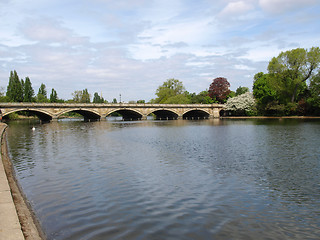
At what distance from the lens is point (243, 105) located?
108250 mm

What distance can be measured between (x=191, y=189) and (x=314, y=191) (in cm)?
540

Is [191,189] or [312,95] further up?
[312,95]

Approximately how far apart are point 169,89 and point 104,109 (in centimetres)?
5135

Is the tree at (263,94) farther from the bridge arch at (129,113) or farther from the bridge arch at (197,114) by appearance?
the bridge arch at (129,113)

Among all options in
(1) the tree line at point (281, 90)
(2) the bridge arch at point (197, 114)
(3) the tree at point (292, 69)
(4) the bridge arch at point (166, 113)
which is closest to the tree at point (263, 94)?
(1) the tree line at point (281, 90)

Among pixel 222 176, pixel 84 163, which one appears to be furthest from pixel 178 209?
pixel 84 163

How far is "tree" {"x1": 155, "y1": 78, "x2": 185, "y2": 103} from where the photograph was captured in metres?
140

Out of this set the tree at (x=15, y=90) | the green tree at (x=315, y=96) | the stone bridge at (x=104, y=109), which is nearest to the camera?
the stone bridge at (x=104, y=109)

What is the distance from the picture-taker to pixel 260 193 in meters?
12.5

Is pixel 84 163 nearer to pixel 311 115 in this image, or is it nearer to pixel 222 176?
pixel 222 176

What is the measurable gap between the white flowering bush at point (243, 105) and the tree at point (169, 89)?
34.2 m

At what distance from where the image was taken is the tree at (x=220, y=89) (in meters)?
132

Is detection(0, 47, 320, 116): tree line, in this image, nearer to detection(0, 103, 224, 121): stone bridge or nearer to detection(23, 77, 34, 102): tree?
detection(23, 77, 34, 102): tree

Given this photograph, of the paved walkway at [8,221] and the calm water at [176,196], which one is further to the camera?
the calm water at [176,196]
